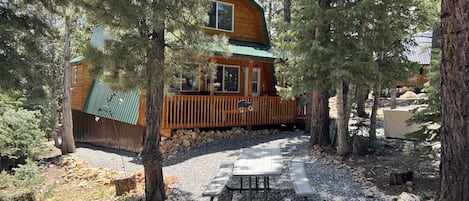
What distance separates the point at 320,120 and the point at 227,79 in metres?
5.43

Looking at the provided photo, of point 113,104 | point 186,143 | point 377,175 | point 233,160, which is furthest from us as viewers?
point 113,104

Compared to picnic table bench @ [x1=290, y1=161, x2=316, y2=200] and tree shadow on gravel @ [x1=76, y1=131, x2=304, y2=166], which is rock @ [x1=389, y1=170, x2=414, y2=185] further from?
tree shadow on gravel @ [x1=76, y1=131, x2=304, y2=166]

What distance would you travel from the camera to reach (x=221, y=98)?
40.1 feet

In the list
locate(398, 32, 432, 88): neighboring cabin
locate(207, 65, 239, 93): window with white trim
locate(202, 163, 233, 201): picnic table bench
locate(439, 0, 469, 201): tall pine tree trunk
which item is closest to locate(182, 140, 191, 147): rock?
locate(207, 65, 239, 93): window with white trim

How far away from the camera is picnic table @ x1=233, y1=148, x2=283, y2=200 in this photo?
5.11m

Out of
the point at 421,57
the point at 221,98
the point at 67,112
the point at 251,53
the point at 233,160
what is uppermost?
the point at 421,57

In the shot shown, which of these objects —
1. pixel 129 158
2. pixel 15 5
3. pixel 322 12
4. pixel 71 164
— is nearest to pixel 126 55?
pixel 15 5

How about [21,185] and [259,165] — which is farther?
[21,185]

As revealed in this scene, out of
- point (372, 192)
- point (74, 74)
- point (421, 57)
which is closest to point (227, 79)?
point (372, 192)

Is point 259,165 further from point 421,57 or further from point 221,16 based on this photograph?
point 421,57

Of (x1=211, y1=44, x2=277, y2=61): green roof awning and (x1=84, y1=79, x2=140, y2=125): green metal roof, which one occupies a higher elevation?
(x1=211, y1=44, x2=277, y2=61): green roof awning

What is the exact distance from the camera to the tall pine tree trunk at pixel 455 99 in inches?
160

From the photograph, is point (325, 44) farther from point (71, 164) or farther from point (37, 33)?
point (71, 164)

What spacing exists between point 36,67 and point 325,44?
6.13 m
